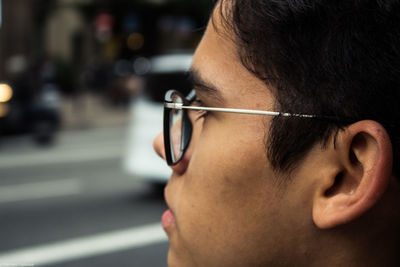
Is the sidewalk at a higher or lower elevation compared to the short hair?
lower

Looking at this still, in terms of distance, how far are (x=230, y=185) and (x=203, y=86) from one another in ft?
0.86

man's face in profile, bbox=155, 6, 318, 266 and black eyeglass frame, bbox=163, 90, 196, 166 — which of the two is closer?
man's face in profile, bbox=155, 6, 318, 266

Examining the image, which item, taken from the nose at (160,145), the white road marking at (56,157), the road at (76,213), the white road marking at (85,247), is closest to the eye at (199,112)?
the nose at (160,145)

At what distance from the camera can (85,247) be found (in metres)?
5.33

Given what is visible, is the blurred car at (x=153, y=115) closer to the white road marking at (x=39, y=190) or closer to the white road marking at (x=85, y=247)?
the white road marking at (x=39, y=190)

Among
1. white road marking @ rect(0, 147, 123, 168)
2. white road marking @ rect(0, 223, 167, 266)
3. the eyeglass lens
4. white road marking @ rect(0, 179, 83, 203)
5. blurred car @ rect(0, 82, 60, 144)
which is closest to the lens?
the eyeglass lens

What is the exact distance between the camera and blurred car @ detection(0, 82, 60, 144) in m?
11.9

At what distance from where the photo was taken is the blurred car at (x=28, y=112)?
11.9 meters

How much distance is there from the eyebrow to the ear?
1.00 feet

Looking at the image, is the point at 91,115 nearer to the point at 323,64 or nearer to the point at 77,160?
the point at 77,160

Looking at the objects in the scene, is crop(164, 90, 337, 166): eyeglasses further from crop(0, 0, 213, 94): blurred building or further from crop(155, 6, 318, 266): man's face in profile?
crop(0, 0, 213, 94): blurred building

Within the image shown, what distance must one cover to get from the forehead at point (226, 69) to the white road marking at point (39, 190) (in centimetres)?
651

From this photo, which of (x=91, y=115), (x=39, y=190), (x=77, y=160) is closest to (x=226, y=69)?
(x=39, y=190)

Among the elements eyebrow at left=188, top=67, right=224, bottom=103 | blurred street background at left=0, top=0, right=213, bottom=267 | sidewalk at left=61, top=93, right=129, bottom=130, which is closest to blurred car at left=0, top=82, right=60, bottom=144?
blurred street background at left=0, top=0, right=213, bottom=267
